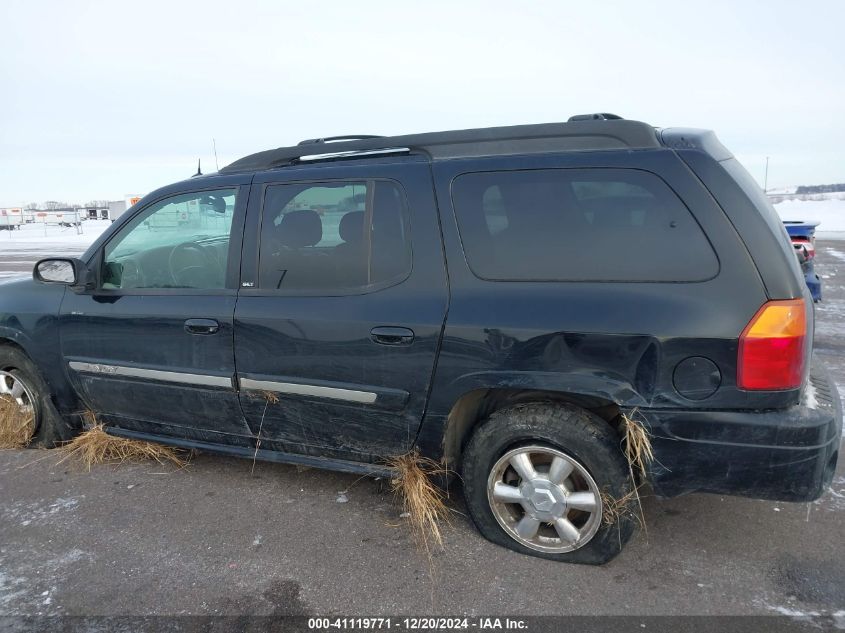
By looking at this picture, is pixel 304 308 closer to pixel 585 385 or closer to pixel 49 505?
pixel 585 385

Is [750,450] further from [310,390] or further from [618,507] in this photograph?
[310,390]

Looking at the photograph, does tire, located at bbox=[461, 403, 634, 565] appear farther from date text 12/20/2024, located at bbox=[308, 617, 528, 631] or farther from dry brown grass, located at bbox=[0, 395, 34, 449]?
dry brown grass, located at bbox=[0, 395, 34, 449]

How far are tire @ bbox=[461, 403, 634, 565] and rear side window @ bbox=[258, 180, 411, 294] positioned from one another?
88 centimetres

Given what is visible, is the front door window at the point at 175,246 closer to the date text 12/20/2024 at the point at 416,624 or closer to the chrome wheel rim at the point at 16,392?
the chrome wheel rim at the point at 16,392

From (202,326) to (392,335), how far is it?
43.9 inches

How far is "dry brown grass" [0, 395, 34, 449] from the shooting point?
4.15m

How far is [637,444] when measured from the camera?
255 cm

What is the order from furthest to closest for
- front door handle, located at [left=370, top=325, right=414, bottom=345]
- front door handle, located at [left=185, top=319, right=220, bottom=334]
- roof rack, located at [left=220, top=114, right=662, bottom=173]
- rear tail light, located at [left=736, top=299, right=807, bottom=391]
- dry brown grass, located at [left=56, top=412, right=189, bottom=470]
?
dry brown grass, located at [left=56, top=412, right=189, bottom=470] < front door handle, located at [left=185, top=319, right=220, bottom=334] < front door handle, located at [left=370, top=325, right=414, bottom=345] < roof rack, located at [left=220, top=114, right=662, bottom=173] < rear tail light, located at [left=736, top=299, right=807, bottom=391]

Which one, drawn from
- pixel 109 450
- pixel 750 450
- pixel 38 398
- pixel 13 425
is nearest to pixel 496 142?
pixel 750 450

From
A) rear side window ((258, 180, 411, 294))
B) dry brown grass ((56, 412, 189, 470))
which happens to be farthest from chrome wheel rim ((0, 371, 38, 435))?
rear side window ((258, 180, 411, 294))

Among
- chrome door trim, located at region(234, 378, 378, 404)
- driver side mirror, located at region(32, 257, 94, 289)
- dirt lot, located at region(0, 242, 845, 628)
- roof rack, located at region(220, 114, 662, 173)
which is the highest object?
roof rack, located at region(220, 114, 662, 173)

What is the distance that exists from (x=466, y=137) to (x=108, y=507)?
2732mm

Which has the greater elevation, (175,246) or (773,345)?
(175,246)

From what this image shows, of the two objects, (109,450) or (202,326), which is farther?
(109,450)
